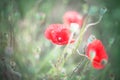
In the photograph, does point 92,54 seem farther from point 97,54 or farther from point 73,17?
point 73,17

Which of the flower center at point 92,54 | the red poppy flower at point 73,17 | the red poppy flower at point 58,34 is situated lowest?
the flower center at point 92,54

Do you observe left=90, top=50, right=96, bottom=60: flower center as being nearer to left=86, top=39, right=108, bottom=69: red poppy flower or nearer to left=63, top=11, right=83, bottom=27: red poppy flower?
left=86, top=39, right=108, bottom=69: red poppy flower

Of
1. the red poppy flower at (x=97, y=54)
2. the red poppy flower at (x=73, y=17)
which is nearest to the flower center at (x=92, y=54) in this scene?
the red poppy flower at (x=97, y=54)

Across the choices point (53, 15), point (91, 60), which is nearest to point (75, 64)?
point (91, 60)

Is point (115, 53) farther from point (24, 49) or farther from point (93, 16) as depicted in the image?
point (24, 49)

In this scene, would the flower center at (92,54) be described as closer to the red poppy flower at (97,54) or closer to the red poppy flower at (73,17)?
the red poppy flower at (97,54)

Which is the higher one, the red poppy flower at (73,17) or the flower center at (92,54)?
the red poppy flower at (73,17)

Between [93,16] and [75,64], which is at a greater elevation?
[93,16]
